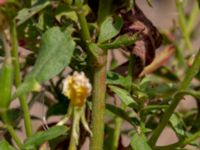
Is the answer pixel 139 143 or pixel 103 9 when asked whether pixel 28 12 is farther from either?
pixel 139 143

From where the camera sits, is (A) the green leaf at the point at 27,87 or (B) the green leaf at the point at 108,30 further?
(B) the green leaf at the point at 108,30

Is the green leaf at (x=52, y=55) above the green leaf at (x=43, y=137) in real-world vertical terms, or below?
above

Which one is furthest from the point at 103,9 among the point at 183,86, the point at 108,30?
the point at 183,86

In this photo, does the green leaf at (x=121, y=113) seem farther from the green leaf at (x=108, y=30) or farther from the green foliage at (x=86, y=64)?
the green leaf at (x=108, y=30)

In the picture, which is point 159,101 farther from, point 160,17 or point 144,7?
point 144,7

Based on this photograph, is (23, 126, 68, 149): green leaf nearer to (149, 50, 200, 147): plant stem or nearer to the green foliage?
the green foliage

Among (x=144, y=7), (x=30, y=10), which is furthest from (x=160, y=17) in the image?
(x=30, y=10)

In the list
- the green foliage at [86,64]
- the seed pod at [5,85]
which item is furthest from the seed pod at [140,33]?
the seed pod at [5,85]

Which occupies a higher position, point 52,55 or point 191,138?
point 52,55

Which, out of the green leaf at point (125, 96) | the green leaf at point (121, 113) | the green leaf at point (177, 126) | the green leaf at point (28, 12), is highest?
the green leaf at point (28, 12)
